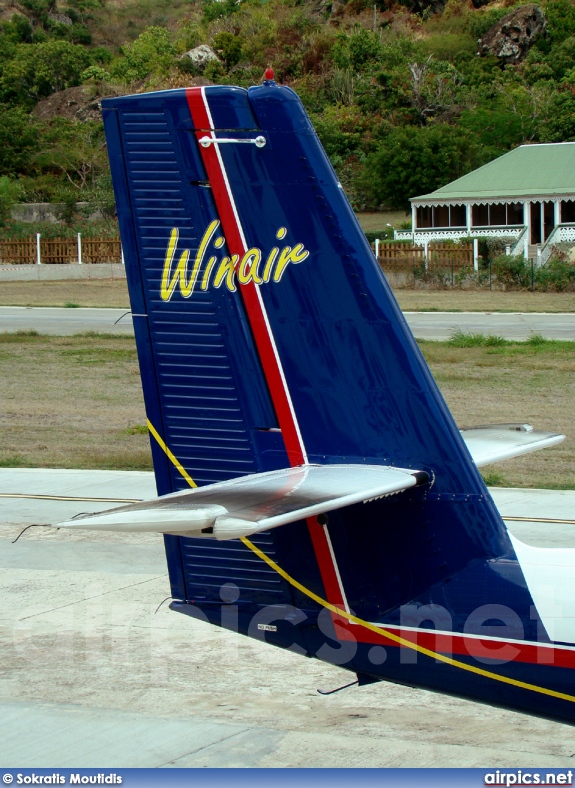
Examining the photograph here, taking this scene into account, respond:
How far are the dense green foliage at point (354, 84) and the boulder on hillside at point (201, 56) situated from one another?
77 cm

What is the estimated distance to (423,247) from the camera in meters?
48.9

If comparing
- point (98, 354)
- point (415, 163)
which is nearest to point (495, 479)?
point (98, 354)

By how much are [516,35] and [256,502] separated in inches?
3620

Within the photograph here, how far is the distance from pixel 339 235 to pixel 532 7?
3654 inches

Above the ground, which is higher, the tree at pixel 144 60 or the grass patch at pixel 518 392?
the tree at pixel 144 60

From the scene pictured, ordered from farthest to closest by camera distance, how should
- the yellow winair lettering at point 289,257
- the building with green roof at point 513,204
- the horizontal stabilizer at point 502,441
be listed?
the building with green roof at point 513,204 < the horizontal stabilizer at point 502,441 < the yellow winair lettering at point 289,257

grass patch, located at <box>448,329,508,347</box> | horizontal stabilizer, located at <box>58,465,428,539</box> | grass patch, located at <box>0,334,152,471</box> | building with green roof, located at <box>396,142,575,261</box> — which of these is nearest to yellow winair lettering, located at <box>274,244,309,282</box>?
horizontal stabilizer, located at <box>58,465,428,539</box>

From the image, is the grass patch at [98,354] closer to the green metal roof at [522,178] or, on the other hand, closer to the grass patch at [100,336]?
the grass patch at [100,336]

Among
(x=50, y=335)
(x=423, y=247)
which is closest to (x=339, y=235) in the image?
(x=50, y=335)

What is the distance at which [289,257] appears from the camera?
5.35 m

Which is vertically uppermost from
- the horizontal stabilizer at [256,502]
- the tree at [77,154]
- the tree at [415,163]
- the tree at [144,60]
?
the tree at [144,60]

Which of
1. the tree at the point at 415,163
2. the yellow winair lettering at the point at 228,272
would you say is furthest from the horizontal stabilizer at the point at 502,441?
the tree at the point at 415,163

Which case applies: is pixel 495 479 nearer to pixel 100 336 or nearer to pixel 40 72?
pixel 100 336

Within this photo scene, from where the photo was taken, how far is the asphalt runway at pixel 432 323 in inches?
1208
